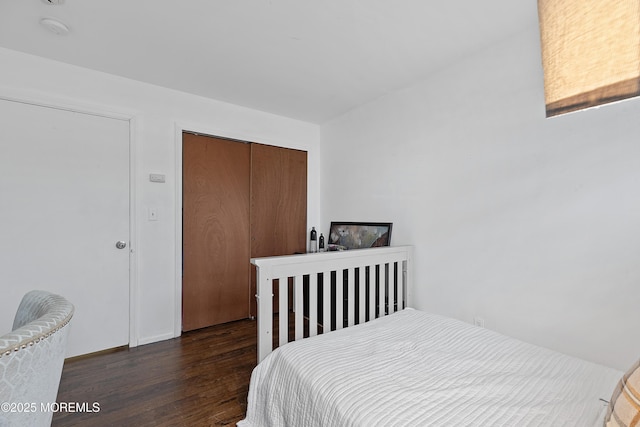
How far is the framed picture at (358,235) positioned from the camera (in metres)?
2.53

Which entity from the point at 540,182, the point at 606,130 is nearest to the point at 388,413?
the point at 540,182

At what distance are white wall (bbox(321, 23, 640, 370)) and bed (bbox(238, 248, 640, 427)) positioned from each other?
296mm

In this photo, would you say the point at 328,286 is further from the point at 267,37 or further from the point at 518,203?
the point at 267,37

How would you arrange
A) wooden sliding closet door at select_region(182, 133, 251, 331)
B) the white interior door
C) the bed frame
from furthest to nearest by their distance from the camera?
wooden sliding closet door at select_region(182, 133, 251, 331) → the white interior door → the bed frame

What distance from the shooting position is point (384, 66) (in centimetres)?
214

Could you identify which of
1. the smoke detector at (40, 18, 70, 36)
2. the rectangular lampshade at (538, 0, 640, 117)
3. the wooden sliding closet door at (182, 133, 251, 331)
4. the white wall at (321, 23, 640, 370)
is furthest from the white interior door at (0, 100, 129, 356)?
the rectangular lampshade at (538, 0, 640, 117)

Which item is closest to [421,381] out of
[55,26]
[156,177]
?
[156,177]

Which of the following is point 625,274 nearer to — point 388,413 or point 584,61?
point 388,413

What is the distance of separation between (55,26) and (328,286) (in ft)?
7.82

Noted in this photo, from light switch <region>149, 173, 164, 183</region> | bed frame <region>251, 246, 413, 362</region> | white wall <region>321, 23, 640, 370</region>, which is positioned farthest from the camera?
light switch <region>149, 173, 164, 183</region>

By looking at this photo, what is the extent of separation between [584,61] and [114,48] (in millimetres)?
2596

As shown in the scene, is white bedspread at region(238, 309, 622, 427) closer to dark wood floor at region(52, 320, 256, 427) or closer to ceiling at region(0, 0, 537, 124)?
dark wood floor at region(52, 320, 256, 427)

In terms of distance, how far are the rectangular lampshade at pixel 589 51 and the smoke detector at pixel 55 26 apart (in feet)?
8.15

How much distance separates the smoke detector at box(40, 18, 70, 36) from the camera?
5.43ft
